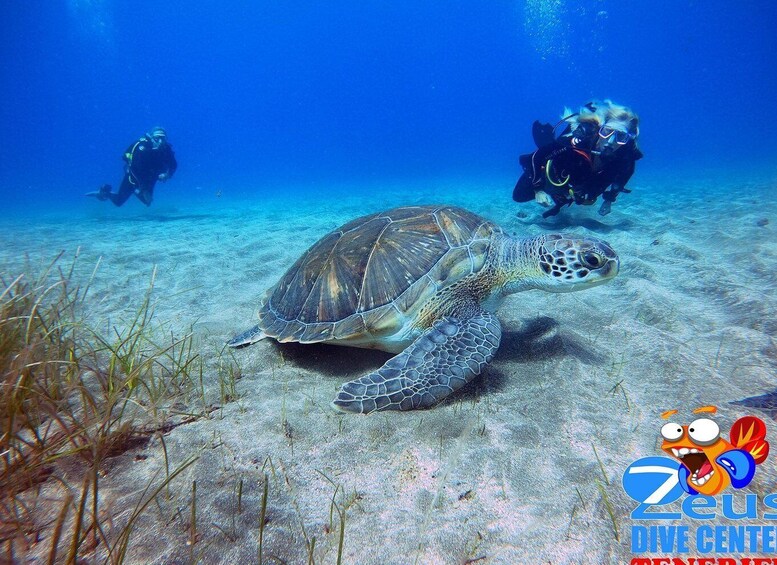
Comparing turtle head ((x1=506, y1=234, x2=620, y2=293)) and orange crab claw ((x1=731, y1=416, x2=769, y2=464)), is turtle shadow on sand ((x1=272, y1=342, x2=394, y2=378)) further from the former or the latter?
orange crab claw ((x1=731, y1=416, x2=769, y2=464))

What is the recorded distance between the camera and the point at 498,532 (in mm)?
1447

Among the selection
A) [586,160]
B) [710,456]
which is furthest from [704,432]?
[586,160]

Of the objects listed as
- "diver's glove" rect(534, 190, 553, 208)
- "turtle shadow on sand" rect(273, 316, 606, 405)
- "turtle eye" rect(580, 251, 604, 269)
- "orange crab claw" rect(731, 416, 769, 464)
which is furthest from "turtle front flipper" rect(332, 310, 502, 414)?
"diver's glove" rect(534, 190, 553, 208)

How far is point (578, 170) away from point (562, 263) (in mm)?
5345

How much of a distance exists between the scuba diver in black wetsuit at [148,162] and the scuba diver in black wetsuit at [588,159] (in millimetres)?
14607

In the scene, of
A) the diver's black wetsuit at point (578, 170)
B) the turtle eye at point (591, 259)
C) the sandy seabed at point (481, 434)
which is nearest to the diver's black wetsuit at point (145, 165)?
the sandy seabed at point (481, 434)

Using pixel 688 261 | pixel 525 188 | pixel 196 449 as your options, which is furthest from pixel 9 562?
pixel 525 188

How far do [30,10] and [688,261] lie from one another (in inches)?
3482

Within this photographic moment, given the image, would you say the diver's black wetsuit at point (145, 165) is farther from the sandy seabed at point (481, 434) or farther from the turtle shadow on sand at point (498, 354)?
the turtle shadow on sand at point (498, 354)

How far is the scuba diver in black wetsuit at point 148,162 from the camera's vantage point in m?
14.0

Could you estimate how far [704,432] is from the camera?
Result: 1.61 meters

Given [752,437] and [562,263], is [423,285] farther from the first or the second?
[752,437]

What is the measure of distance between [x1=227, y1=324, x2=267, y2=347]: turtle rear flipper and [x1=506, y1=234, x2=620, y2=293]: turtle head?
2.64 meters

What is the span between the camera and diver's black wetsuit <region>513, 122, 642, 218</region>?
7219 mm
